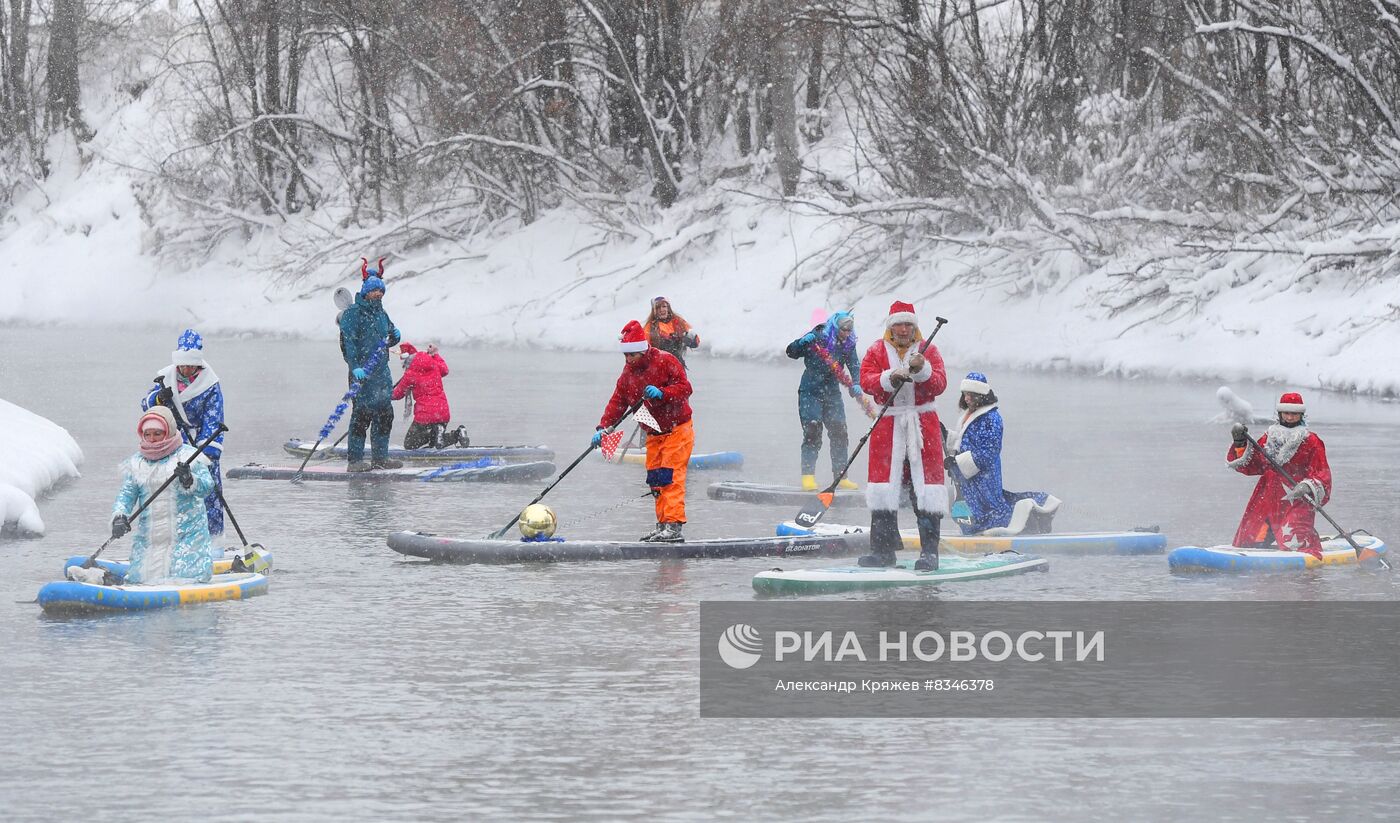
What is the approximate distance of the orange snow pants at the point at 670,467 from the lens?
1259cm

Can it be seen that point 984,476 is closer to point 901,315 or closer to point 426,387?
point 901,315

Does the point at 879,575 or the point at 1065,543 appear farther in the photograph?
the point at 1065,543

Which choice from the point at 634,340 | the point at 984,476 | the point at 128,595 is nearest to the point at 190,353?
the point at 128,595

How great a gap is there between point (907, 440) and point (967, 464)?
179 cm

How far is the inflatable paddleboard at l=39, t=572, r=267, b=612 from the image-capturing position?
1002cm

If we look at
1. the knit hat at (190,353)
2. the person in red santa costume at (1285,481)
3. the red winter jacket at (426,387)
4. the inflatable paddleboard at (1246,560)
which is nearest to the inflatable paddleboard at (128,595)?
the knit hat at (190,353)

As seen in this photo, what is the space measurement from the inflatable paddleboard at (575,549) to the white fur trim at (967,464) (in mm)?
1133

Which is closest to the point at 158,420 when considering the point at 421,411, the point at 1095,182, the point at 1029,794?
the point at 1029,794

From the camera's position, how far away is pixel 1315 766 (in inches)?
278

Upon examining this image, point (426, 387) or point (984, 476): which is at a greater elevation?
point (426, 387)

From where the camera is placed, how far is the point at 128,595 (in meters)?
10.1

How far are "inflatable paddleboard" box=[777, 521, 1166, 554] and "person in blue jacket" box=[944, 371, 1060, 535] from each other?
0.38 meters

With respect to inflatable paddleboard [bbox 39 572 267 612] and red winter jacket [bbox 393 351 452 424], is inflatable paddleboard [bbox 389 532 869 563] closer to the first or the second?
inflatable paddleboard [bbox 39 572 267 612]

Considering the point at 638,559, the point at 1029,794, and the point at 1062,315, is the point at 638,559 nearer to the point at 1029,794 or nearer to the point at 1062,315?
the point at 1029,794
